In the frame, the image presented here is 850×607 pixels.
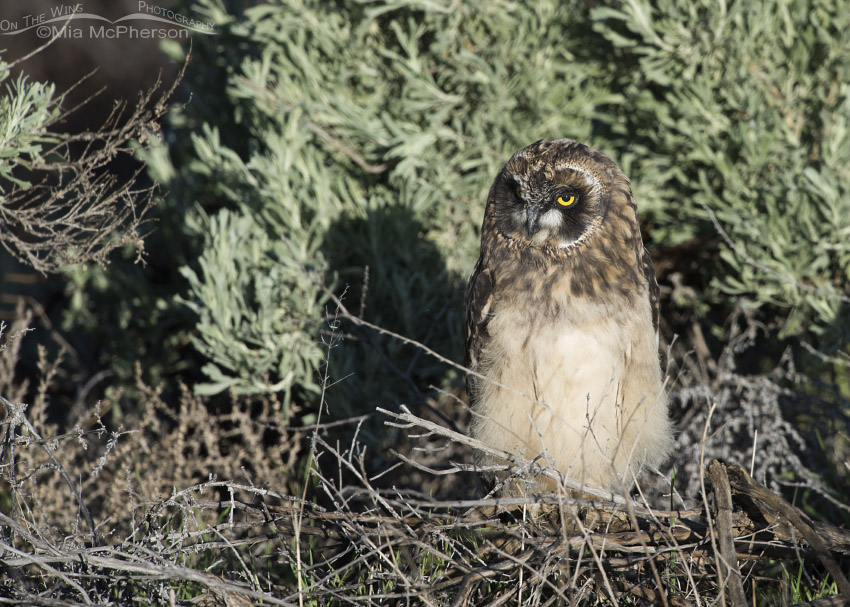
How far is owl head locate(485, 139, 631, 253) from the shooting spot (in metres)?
3.15

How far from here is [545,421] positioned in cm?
321

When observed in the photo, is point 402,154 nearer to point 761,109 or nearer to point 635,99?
point 635,99

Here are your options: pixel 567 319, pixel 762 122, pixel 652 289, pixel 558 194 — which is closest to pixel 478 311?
pixel 567 319

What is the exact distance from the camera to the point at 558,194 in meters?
A: 3.16

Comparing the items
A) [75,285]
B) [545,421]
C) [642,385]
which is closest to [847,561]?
[642,385]

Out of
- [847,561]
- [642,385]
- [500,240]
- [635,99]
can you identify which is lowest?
[847,561]

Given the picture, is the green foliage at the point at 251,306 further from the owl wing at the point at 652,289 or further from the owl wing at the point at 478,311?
the owl wing at the point at 652,289

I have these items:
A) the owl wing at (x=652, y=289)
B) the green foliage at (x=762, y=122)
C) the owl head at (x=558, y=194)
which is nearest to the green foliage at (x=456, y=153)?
the green foliage at (x=762, y=122)

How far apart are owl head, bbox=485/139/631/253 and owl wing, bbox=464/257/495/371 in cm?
22

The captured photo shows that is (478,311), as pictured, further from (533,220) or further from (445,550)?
(445,550)

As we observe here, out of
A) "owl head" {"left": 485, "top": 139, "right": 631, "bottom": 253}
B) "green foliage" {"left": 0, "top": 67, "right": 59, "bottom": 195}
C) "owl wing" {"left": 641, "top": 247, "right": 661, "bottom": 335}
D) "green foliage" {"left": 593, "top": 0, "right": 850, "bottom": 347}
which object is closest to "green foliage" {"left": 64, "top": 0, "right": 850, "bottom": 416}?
"green foliage" {"left": 593, "top": 0, "right": 850, "bottom": 347}

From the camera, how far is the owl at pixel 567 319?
3.09 meters

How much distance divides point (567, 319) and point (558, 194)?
0.52 meters

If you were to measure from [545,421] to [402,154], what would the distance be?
1595mm
